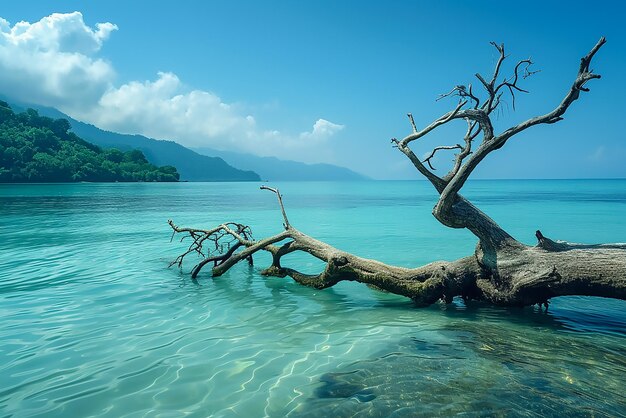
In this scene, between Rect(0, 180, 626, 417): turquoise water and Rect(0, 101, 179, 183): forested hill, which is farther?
Rect(0, 101, 179, 183): forested hill

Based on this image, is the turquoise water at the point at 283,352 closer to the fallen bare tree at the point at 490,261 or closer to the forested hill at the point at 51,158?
the fallen bare tree at the point at 490,261

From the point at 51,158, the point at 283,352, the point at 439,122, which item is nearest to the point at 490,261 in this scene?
the point at 439,122

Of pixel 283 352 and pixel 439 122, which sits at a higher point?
pixel 439 122

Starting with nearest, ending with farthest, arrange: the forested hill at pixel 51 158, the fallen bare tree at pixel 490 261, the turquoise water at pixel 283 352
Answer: the turquoise water at pixel 283 352
the fallen bare tree at pixel 490 261
the forested hill at pixel 51 158

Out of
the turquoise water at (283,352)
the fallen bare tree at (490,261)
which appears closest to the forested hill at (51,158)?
the turquoise water at (283,352)

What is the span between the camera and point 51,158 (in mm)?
128500

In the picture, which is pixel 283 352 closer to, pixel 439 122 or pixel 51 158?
pixel 439 122

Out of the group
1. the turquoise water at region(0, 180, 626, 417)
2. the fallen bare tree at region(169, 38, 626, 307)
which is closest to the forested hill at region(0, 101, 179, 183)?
the turquoise water at region(0, 180, 626, 417)

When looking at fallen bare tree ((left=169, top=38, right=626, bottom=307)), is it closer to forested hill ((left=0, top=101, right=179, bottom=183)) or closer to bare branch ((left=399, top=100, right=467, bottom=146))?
bare branch ((left=399, top=100, right=467, bottom=146))

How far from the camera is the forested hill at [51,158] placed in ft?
399

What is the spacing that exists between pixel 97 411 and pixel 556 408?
5880mm

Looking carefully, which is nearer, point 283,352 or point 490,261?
point 283,352

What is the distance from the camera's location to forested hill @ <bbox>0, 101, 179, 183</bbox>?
12175cm

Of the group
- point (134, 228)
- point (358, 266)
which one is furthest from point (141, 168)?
point (358, 266)
